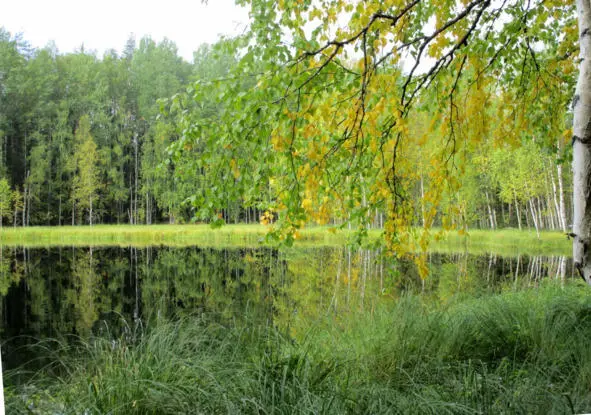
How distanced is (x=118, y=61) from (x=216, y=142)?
169 centimetres

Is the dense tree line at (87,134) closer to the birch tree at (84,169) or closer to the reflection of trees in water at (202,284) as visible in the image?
the birch tree at (84,169)

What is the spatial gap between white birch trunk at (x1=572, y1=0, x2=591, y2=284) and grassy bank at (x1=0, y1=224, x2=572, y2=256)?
123cm

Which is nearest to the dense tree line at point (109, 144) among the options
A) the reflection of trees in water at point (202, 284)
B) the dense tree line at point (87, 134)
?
the dense tree line at point (87, 134)

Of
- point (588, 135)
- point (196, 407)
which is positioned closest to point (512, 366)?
point (588, 135)

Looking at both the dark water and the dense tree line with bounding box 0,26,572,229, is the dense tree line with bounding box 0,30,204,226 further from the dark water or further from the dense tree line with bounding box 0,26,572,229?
the dark water

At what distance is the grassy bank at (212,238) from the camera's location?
2665mm

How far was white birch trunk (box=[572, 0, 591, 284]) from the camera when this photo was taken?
155 centimetres

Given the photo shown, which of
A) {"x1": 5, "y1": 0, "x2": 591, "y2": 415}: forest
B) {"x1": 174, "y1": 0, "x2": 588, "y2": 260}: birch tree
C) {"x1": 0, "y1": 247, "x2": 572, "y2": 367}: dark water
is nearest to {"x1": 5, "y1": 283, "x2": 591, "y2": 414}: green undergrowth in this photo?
{"x1": 5, "y1": 0, "x2": 591, "y2": 415}: forest

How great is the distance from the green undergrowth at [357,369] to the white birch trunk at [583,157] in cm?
49

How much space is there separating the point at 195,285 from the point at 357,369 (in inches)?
127

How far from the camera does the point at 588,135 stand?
5.07ft

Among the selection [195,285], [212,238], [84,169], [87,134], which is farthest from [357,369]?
[195,285]

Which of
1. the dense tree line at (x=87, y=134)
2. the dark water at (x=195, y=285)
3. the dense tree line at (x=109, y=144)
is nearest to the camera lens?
the dense tree line at (x=109, y=144)

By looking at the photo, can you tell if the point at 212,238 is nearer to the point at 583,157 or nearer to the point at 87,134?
the point at 87,134
